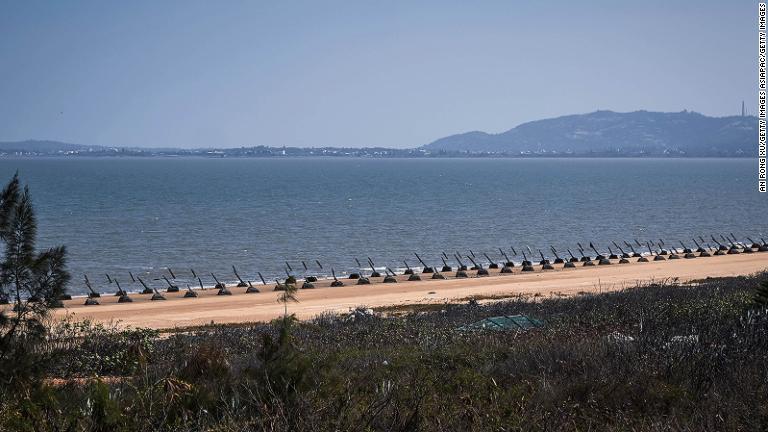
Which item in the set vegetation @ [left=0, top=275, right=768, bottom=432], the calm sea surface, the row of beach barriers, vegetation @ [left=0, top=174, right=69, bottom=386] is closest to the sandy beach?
the row of beach barriers

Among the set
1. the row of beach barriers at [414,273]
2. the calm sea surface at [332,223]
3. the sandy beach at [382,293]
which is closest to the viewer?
the sandy beach at [382,293]

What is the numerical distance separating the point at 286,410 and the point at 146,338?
27.6ft

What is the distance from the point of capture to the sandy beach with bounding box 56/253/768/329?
29.2m

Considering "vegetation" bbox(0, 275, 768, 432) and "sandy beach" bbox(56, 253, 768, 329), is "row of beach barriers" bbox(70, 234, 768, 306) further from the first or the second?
"vegetation" bbox(0, 275, 768, 432)

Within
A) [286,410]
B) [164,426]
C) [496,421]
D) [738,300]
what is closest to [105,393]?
[164,426]

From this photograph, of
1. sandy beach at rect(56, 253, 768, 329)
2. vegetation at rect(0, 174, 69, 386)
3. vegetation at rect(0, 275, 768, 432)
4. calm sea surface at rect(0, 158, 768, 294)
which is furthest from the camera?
calm sea surface at rect(0, 158, 768, 294)

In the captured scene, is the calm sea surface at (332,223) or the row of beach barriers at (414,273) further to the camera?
the calm sea surface at (332,223)

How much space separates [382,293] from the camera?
3659 cm

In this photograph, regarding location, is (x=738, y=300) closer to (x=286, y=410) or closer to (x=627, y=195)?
(x=286, y=410)

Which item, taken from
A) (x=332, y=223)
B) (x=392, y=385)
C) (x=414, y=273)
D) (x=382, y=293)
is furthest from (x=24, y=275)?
(x=332, y=223)

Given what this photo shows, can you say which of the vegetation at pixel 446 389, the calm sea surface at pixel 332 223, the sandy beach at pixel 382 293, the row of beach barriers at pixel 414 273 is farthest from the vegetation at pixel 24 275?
the calm sea surface at pixel 332 223

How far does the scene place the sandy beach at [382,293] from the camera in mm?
29188

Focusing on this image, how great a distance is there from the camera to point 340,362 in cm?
992

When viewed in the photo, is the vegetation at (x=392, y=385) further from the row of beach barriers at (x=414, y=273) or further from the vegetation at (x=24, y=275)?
the row of beach barriers at (x=414, y=273)
